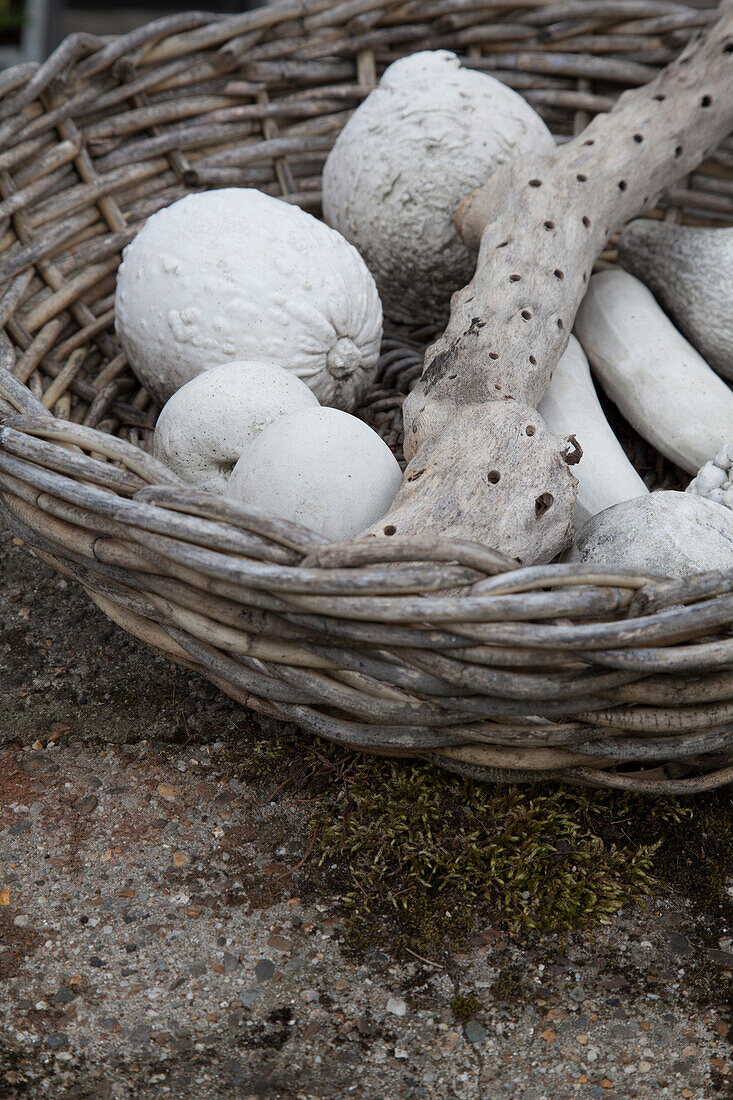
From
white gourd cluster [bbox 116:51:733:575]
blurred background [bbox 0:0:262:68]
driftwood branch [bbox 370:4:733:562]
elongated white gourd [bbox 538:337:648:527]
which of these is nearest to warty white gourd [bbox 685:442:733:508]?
white gourd cluster [bbox 116:51:733:575]

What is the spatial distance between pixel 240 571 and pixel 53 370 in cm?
92

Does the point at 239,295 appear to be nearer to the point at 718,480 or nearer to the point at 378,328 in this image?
the point at 378,328

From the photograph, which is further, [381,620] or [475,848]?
[475,848]

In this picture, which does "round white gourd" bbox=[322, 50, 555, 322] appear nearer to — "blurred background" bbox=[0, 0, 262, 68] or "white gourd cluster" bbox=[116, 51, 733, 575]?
"white gourd cluster" bbox=[116, 51, 733, 575]

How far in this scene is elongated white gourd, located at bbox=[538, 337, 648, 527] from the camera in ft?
4.50

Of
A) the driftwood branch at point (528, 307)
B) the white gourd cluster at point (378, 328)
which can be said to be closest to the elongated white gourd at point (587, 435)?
the white gourd cluster at point (378, 328)

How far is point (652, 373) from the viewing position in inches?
62.1

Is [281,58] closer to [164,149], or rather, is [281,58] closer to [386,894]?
[164,149]

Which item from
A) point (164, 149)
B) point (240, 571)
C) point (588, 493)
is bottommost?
point (588, 493)

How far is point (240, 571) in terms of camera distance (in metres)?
0.85

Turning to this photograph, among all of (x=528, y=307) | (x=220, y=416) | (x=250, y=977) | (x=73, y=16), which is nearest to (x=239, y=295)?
(x=220, y=416)

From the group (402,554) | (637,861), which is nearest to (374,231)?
(402,554)

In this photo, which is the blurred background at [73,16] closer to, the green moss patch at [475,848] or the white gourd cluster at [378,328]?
the white gourd cluster at [378,328]

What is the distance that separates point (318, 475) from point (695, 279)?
2.95 ft
